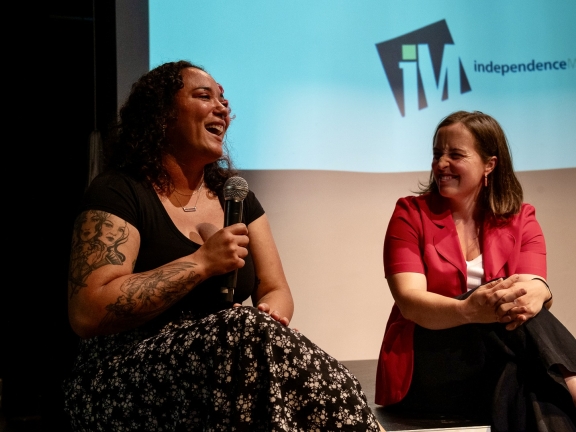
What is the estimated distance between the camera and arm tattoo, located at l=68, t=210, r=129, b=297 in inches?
63.3

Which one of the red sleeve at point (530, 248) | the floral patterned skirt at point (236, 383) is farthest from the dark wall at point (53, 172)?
the red sleeve at point (530, 248)

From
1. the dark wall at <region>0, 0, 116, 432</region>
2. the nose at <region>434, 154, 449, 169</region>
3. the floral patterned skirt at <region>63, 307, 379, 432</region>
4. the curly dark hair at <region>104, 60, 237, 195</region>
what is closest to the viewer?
the floral patterned skirt at <region>63, 307, 379, 432</region>

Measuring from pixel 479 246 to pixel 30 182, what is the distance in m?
1.69

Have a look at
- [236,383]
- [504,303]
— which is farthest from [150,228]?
[504,303]

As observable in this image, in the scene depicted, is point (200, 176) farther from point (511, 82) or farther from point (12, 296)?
point (511, 82)

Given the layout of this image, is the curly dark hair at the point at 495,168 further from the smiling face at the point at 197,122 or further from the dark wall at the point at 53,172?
the dark wall at the point at 53,172

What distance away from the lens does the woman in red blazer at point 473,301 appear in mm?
1920

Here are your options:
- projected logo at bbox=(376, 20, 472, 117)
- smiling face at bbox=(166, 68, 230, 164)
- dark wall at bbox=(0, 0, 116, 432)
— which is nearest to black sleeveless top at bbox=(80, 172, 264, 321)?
smiling face at bbox=(166, 68, 230, 164)

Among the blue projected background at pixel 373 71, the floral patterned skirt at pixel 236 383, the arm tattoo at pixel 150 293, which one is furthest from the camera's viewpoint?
the blue projected background at pixel 373 71

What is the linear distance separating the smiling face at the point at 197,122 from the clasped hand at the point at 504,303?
2.76 ft

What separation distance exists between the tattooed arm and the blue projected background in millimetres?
1356

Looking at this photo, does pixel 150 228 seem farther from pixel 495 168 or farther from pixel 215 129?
pixel 495 168

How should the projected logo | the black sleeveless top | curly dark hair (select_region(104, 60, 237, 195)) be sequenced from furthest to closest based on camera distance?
the projected logo → curly dark hair (select_region(104, 60, 237, 195)) → the black sleeveless top

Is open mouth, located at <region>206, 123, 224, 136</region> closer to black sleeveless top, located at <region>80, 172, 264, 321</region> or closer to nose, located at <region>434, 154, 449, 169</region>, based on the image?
black sleeveless top, located at <region>80, 172, 264, 321</region>
